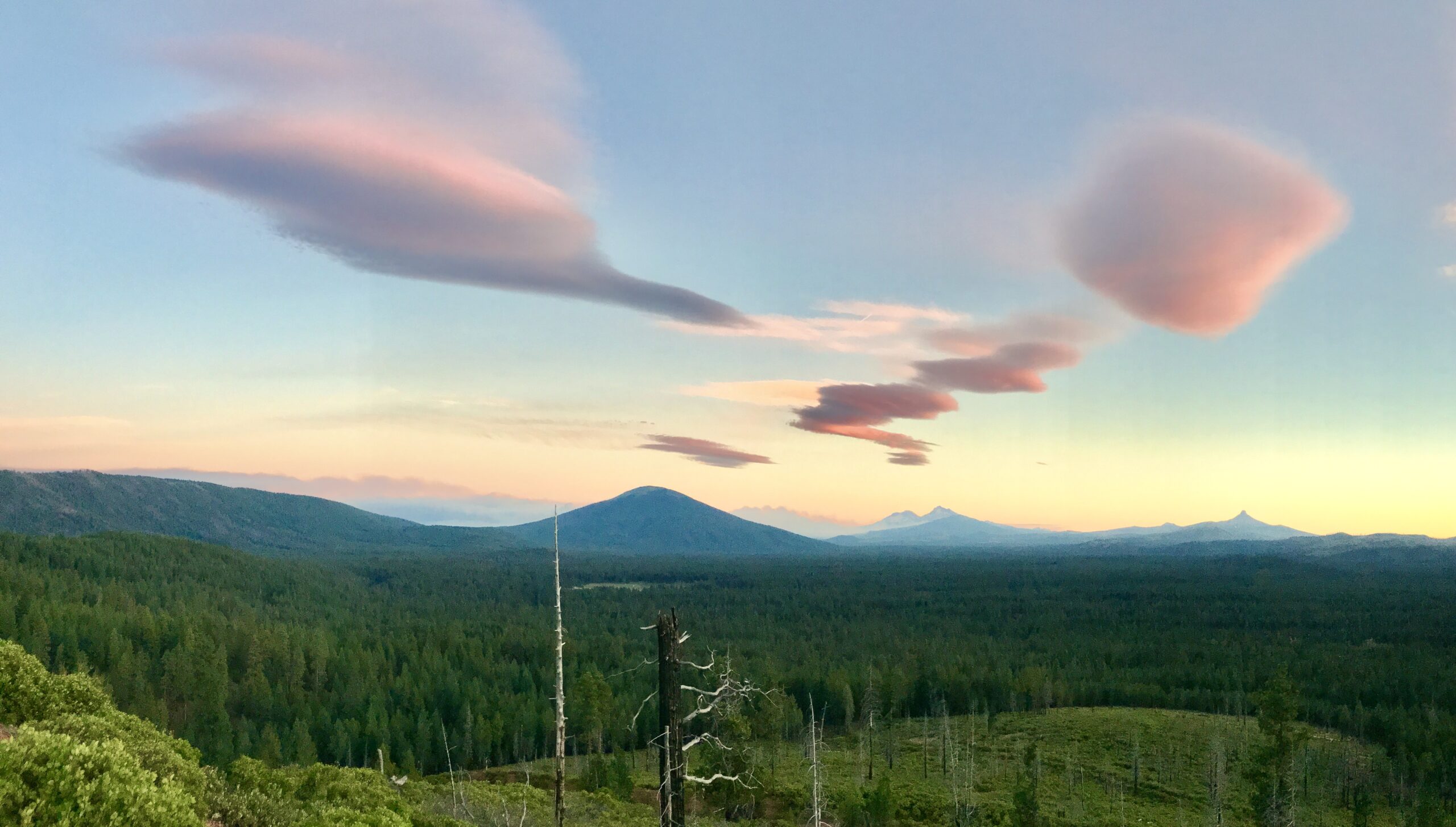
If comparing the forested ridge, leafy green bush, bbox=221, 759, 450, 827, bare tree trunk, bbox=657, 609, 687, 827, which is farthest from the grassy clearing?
bare tree trunk, bbox=657, 609, 687, 827

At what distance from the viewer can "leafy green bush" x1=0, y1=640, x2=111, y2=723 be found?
76.9ft

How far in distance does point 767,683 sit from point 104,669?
4584 inches

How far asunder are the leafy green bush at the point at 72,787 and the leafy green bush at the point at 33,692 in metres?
10.2

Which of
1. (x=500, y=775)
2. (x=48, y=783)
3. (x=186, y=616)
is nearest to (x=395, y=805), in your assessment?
(x=48, y=783)

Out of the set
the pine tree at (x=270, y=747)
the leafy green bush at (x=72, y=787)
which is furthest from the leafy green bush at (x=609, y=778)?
the leafy green bush at (x=72, y=787)

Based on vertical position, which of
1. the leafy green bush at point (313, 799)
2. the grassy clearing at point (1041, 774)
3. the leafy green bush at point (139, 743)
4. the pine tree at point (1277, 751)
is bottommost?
the grassy clearing at point (1041, 774)

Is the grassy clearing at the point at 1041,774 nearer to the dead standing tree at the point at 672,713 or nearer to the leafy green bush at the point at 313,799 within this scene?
the leafy green bush at the point at 313,799

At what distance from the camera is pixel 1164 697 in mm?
157625

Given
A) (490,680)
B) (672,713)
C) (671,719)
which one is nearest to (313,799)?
(671,719)

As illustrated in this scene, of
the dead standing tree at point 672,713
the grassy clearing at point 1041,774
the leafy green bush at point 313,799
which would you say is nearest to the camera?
the dead standing tree at point 672,713

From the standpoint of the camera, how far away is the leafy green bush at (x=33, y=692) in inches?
923

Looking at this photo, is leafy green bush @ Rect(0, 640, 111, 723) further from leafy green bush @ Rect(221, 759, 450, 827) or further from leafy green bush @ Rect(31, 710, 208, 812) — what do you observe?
leafy green bush @ Rect(221, 759, 450, 827)

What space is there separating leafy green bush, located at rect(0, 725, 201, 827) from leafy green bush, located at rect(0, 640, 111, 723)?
10.2m

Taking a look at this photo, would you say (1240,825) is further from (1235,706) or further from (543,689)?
(543,689)
